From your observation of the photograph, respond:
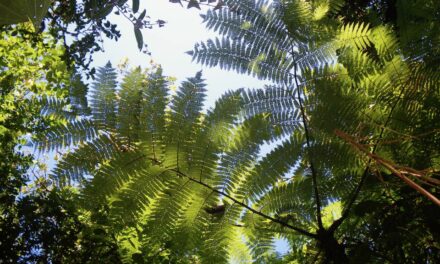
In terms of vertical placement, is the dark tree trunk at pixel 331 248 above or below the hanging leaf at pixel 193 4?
below

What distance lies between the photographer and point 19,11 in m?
0.76

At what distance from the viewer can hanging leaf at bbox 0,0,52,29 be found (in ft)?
2.41

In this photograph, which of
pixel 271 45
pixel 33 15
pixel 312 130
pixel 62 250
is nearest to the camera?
pixel 33 15

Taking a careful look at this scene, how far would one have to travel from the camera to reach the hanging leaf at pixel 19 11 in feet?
2.41

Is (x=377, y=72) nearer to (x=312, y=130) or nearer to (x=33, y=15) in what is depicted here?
(x=312, y=130)

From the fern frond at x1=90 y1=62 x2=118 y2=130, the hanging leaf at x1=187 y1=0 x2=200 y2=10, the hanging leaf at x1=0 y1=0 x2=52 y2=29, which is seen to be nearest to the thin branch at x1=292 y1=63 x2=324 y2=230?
the hanging leaf at x1=187 y1=0 x2=200 y2=10

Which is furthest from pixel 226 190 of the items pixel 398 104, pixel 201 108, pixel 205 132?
pixel 398 104

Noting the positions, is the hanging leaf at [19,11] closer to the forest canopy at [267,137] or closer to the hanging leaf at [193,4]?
the hanging leaf at [193,4]

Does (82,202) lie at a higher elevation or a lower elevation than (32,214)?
lower

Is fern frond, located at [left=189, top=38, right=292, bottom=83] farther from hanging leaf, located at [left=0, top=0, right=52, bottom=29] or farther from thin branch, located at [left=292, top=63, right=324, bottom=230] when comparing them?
hanging leaf, located at [left=0, top=0, right=52, bottom=29]

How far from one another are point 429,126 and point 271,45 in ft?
3.93

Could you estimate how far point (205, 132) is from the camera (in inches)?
88.0

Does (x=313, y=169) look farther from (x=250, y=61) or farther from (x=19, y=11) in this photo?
(x=19, y=11)

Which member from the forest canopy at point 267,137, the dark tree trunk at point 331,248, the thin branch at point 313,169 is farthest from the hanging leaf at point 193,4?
the dark tree trunk at point 331,248
